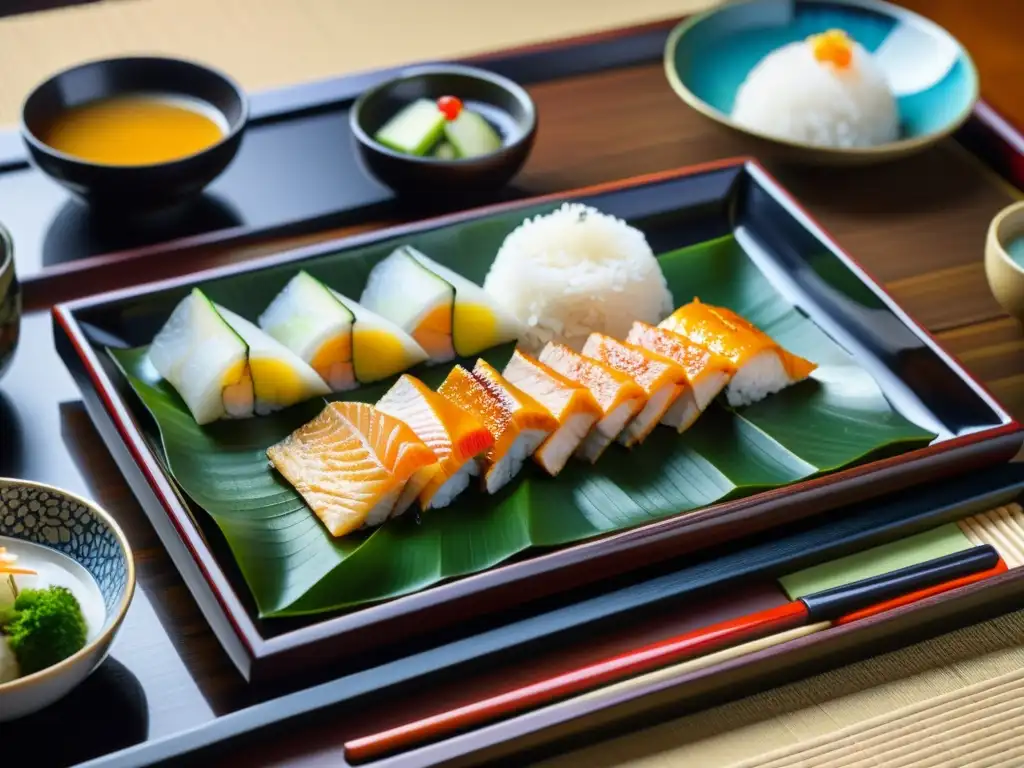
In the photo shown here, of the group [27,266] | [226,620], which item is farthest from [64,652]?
[27,266]

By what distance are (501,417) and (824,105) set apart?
1.42 metres

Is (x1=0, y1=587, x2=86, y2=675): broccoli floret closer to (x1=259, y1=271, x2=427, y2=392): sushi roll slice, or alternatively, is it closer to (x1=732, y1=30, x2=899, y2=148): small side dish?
(x1=259, y1=271, x2=427, y2=392): sushi roll slice

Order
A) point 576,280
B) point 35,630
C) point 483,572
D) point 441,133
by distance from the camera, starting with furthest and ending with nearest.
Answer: point 441,133 → point 576,280 → point 483,572 → point 35,630

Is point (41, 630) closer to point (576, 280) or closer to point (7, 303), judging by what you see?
point (7, 303)

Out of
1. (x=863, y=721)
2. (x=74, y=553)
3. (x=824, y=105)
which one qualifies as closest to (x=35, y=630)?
(x=74, y=553)

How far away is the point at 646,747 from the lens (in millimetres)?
1644

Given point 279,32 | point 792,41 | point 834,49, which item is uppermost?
point 834,49

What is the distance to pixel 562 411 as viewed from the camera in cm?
192

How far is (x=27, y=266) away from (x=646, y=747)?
1.61 meters

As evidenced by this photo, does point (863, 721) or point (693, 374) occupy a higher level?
point (693, 374)

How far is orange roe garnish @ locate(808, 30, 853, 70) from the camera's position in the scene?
9.56ft

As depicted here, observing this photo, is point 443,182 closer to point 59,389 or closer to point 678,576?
point 59,389

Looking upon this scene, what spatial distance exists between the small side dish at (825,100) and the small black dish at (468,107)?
59cm

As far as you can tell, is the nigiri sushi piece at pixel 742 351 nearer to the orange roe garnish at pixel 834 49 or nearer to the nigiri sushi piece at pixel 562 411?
the nigiri sushi piece at pixel 562 411
